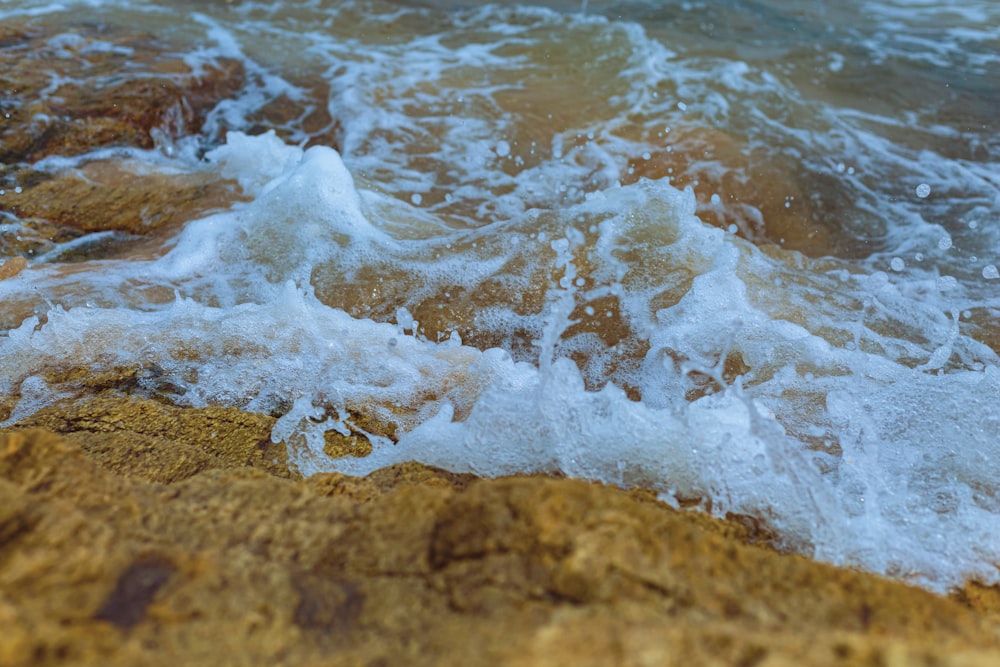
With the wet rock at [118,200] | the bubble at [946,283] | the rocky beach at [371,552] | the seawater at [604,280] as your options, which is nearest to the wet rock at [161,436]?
the rocky beach at [371,552]

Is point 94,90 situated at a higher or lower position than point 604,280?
higher

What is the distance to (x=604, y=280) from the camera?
3.39m

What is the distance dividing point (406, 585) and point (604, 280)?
2372 mm

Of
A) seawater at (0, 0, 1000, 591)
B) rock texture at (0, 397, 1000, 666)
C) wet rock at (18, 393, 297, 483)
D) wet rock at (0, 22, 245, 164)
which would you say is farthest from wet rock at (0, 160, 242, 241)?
rock texture at (0, 397, 1000, 666)

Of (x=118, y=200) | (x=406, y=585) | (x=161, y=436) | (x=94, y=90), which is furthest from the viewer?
(x=94, y=90)

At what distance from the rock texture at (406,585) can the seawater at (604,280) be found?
60 centimetres

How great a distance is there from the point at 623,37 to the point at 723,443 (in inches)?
267

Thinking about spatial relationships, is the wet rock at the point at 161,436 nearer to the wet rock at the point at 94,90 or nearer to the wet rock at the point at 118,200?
the wet rock at the point at 118,200

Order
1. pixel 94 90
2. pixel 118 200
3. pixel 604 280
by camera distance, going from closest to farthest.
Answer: pixel 604 280, pixel 118 200, pixel 94 90

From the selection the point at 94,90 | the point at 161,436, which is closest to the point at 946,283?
the point at 161,436

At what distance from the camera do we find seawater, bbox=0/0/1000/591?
2125 millimetres

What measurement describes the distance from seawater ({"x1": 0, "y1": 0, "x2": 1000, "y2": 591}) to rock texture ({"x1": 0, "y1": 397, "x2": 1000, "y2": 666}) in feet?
1.97

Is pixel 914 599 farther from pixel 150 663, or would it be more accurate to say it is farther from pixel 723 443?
pixel 150 663

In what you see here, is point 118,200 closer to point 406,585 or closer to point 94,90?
point 94,90
